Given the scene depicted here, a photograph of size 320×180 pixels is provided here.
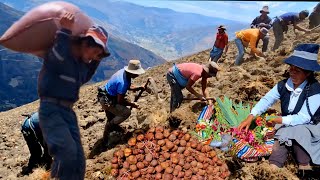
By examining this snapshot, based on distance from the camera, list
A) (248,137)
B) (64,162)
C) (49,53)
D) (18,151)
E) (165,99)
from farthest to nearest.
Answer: (165,99)
(18,151)
(248,137)
(64,162)
(49,53)

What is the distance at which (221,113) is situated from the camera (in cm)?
517

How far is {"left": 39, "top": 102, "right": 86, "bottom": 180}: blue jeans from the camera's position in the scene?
2.79 m

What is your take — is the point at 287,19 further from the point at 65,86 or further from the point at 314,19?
the point at 65,86

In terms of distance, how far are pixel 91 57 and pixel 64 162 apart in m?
0.80

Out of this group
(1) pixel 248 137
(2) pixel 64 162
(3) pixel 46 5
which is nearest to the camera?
(3) pixel 46 5

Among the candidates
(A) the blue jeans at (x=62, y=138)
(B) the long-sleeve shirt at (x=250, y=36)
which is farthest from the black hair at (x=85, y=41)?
(B) the long-sleeve shirt at (x=250, y=36)

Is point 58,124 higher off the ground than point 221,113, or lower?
higher

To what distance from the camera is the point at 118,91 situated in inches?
→ 199

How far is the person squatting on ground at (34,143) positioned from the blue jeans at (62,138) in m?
1.90

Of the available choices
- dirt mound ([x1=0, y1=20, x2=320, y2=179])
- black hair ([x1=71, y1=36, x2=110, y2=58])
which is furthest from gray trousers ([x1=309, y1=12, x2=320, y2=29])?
black hair ([x1=71, y1=36, x2=110, y2=58])

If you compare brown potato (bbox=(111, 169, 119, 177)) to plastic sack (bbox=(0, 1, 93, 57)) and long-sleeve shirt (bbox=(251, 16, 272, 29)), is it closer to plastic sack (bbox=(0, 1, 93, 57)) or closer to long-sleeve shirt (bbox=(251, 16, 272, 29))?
plastic sack (bbox=(0, 1, 93, 57))

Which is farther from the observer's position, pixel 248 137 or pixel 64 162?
pixel 248 137

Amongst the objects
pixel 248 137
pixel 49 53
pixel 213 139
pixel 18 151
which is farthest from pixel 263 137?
pixel 18 151

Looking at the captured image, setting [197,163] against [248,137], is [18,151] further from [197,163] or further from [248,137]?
[248,137]
